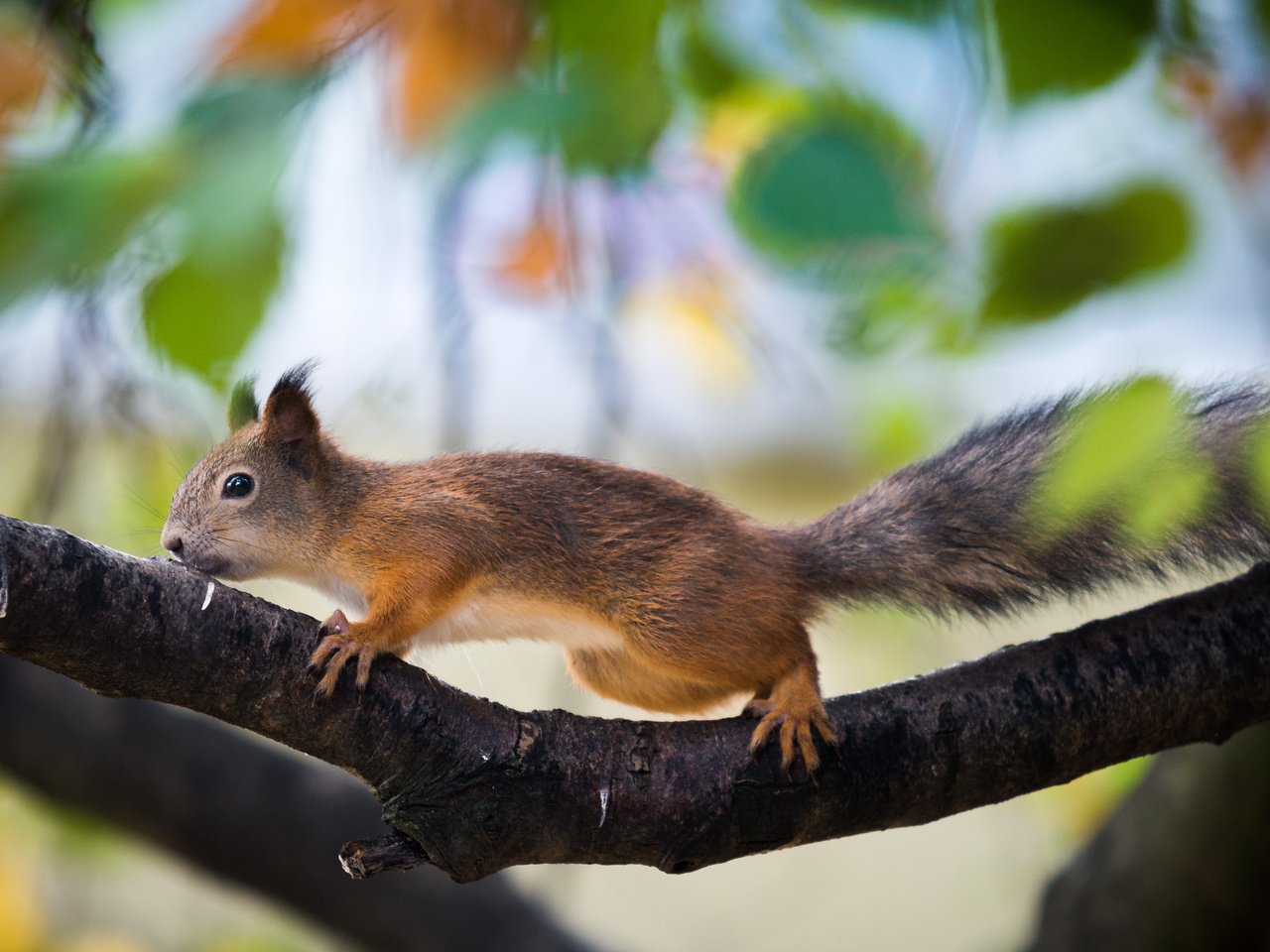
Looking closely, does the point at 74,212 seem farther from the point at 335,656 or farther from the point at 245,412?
the point at 245,412

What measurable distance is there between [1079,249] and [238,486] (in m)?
1.78

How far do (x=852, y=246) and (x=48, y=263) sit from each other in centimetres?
32

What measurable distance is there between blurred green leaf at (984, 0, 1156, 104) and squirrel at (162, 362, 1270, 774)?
4.11ft

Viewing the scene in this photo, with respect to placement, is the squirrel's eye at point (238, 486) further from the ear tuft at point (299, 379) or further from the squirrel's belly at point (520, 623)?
the squirrel's belly at point (520, 623)

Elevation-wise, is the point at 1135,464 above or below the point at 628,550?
below

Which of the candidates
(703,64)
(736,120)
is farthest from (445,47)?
(736,120)

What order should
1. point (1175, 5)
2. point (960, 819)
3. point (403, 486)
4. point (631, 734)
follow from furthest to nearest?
1. point (960, 819)
2. point (403, 486)
3. point (631, 734)
4. point (1175, 5)

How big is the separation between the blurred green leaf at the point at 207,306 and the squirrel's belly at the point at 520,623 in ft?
4.66

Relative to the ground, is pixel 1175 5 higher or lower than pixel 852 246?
higher

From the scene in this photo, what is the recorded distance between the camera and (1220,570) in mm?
1725

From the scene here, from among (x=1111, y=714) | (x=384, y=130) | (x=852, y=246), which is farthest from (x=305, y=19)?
(x=1111, y=714)

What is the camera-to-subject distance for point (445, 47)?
2.41 feet

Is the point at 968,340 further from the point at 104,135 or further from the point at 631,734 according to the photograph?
the point at 631,734

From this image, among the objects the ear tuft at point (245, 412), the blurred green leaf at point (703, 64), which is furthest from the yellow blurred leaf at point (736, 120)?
the ear tuft at point (245, 412)
